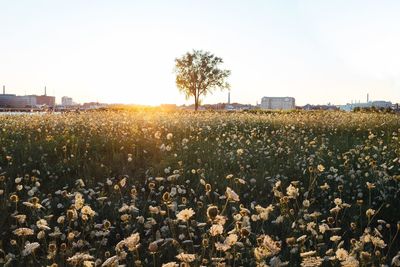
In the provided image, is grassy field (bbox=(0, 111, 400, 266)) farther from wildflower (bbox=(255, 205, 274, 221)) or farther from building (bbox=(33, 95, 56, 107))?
building (bbox=(33, 95, 56, 107))

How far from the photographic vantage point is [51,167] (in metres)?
8.40

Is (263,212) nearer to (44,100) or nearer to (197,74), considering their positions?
(197,74)

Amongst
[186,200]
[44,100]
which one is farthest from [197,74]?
[44,100]

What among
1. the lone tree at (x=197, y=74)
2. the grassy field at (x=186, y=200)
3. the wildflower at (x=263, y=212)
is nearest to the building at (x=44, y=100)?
the lone tree at (x=197, y=74)

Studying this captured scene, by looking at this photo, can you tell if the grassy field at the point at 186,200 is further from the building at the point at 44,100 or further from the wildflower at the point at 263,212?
the building at the point at 44,100

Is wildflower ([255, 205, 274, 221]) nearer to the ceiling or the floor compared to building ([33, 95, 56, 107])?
nearer to the floor

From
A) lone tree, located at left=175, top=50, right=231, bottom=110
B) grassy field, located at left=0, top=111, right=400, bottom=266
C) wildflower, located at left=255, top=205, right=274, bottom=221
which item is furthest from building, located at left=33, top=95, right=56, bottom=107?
wildflower, located at left=255, top=205, right=274, bottom=221

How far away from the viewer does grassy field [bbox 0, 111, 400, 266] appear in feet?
14.0

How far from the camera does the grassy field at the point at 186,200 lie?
4.27 metres

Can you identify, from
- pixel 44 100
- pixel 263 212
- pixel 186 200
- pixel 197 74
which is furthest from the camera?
pixel 44 100

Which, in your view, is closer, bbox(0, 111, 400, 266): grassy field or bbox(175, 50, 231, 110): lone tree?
bbox(0, 111, 400, 266): grassy field

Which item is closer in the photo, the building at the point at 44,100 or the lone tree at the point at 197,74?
the lone tree at the point at 197,74

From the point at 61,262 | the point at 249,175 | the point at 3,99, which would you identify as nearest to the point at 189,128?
the point at 249,175

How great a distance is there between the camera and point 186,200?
245 inches
